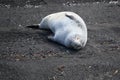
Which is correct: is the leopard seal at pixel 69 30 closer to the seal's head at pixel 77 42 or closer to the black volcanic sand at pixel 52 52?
the seal's head at pixel 77 42

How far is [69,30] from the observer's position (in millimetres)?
7758

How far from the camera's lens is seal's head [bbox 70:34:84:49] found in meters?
7.41

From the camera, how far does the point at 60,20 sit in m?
8.17

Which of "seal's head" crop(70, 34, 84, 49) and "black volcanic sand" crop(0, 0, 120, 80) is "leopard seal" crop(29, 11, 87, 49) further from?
"black volcanic sand" crop(0, 0, 120, 80)

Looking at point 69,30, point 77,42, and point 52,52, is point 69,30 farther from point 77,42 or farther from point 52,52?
point 52,52

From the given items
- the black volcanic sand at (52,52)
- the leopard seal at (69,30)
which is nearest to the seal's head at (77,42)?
the leopard seal at (69,30)

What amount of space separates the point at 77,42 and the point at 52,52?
1.98ft

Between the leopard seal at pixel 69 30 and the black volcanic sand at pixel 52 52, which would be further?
the leopard seal at pixel 69 30

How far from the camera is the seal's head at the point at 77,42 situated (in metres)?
7.41

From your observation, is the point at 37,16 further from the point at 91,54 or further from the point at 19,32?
the point at 91,54

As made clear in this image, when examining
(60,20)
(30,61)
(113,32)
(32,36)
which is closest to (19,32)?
(32,36)

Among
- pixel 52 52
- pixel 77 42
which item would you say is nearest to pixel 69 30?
pixel 77 42

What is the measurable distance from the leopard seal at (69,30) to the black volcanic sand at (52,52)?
141 millimetres

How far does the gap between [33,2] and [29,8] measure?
0.90 metres
